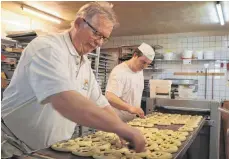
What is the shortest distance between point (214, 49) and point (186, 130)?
4089mm

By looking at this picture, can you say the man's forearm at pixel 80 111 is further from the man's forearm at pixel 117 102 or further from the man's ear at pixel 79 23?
the man's forearm at pixel 117 102

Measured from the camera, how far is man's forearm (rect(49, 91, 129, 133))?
97 cm

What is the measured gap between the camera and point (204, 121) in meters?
2.43

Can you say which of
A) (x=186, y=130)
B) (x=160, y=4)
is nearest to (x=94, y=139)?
(x=186, y=130)

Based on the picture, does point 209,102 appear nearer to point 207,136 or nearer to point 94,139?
point 207,136

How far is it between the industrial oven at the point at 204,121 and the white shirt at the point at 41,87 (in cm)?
152

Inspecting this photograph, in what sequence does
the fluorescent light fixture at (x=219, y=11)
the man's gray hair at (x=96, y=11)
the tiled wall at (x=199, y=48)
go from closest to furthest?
the man's gray hair at (x=96, y=11) < the fluorescent light fixture at (x=219, y=11) < the tiled wall at (x=199, y=48)

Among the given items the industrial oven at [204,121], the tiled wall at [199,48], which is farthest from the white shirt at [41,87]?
the tiled wall at [199,48]

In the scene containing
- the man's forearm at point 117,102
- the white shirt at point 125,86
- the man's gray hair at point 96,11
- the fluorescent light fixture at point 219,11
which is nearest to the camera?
the man's gray hair at point 96,11

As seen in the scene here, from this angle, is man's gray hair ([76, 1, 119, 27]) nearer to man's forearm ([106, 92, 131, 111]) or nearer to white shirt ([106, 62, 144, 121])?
man's forearm ([106, 92, 131, 111])

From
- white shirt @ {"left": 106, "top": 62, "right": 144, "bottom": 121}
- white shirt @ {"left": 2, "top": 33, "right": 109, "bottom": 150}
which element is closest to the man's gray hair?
white shirt @ {"left": 2, "top": 33, "right": 109, "bottom": 150}

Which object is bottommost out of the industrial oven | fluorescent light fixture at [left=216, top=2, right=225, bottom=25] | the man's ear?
the industrial oven

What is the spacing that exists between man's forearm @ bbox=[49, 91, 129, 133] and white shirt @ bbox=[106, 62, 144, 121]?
1.72 m

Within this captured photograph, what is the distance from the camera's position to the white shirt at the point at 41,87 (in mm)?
1021
